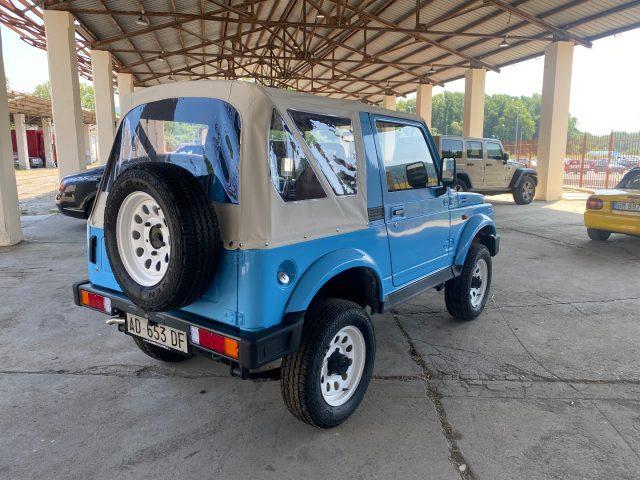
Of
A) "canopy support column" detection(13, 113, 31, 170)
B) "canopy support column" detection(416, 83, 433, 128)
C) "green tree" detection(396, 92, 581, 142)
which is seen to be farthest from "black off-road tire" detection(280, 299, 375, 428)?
"green tree" detection(396, 92, 581, 142)

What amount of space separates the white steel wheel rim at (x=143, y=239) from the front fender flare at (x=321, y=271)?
0.68 metres

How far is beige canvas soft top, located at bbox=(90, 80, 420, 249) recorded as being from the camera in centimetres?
231

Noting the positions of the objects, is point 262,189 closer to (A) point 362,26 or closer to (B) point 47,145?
(A) point 362,26

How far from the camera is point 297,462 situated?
2.50 meters

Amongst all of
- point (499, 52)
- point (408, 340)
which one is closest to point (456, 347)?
point (408, 340)

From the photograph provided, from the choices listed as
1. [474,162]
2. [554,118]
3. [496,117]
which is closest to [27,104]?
[474,162]

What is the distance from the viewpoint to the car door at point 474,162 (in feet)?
41.6

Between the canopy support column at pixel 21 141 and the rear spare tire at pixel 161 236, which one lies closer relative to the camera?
the rear spare tire at pixel 161 236

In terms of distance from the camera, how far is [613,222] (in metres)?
7.62

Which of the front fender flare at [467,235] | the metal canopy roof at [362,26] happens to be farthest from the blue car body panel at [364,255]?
the metal canopy roof at [362,26]

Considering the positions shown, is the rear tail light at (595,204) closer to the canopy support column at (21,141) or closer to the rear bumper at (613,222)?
the rear bumper at (613,222)

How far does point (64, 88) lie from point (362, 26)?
8.76m

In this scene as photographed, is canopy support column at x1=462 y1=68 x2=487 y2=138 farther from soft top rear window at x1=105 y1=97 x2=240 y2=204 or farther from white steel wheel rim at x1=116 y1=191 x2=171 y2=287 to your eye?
white steel wheel rim at x1=116 y1=191 x2=171 y2=287

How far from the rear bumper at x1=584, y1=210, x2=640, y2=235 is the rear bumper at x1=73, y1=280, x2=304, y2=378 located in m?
7.00
